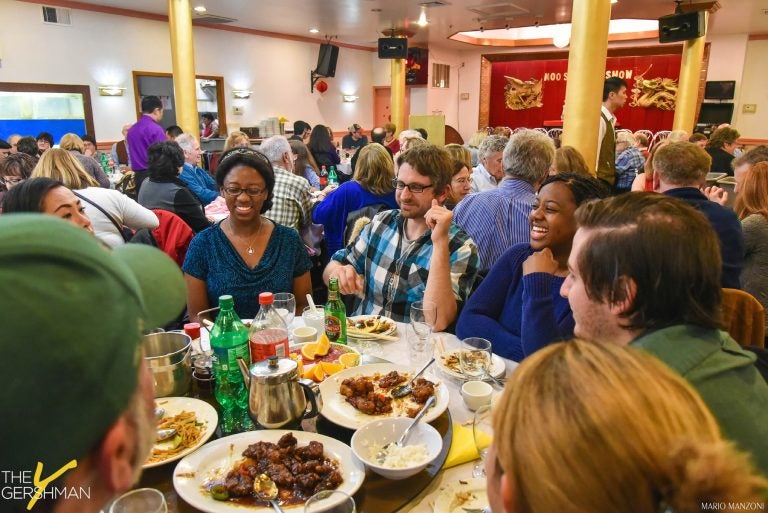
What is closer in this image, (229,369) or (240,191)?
(229,369)

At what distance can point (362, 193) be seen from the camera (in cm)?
423

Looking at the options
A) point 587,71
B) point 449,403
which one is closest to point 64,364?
point 449,403

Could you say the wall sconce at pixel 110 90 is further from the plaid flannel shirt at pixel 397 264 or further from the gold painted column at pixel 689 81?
the gold painted column at pixel 689 81

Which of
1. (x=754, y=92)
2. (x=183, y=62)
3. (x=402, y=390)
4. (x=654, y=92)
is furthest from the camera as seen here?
(x=654, y=92)

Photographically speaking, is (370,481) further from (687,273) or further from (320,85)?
(320,85)

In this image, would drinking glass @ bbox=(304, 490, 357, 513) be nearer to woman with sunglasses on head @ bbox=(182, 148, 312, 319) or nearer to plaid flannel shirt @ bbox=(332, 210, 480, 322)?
plaid flannel shirt @ bbox=(332, 210, 480, 322)

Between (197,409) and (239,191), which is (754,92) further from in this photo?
(197,409)

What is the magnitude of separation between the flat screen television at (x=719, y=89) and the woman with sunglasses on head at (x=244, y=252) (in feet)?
43.9

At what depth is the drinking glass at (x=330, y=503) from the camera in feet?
3.40

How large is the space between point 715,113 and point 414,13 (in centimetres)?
783

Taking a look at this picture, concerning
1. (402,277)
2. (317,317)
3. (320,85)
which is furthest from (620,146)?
(320,85)

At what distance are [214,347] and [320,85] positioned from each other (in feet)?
45.2

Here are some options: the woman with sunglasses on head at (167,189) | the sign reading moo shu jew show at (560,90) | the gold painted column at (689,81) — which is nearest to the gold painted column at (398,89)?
the sign reading moo shu jew show at (560,90)

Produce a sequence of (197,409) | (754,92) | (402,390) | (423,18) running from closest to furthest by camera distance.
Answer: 1. (197,409)
2. (402,390)
3. (423,18)
4. (754,92)
